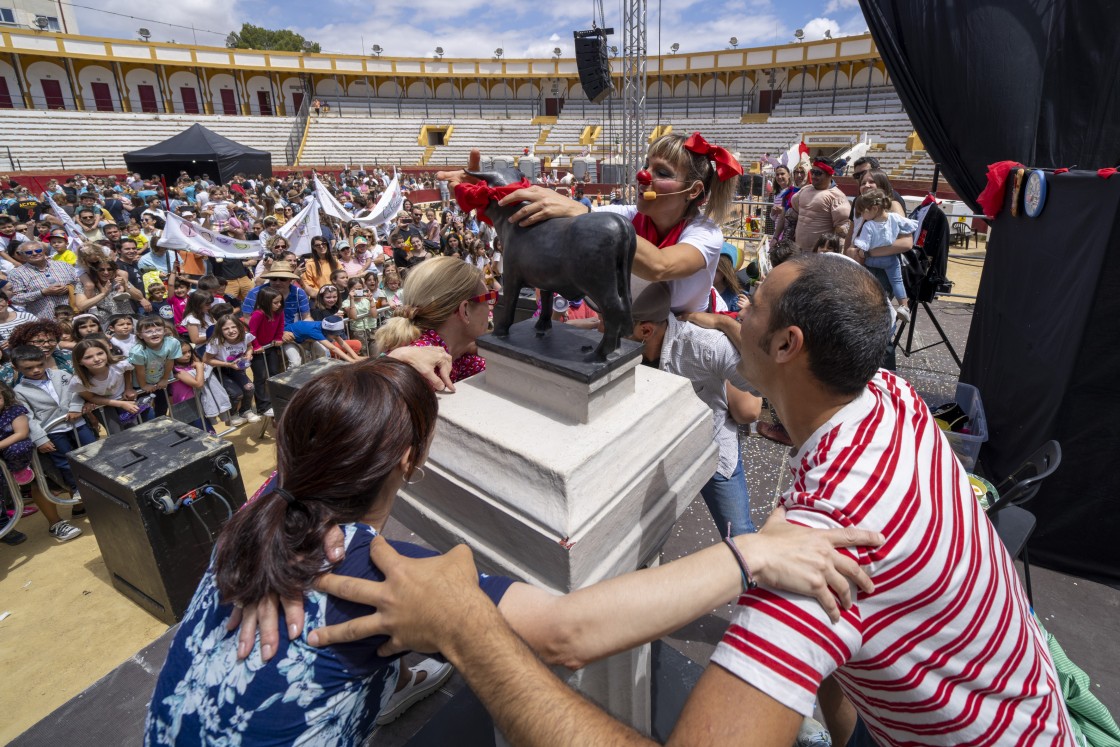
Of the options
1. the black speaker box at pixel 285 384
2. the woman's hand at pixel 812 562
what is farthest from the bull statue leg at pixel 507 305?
the black speaker box at pixel 285 384

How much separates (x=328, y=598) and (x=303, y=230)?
8.45 m

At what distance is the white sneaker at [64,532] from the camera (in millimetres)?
4055

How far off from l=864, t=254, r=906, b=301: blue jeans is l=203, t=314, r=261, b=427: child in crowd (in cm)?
600

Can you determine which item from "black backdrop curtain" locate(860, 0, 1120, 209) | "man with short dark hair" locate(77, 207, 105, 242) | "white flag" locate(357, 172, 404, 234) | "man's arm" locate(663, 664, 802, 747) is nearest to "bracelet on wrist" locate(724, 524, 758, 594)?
"man's arm" locate(663, 664, 802, 747)

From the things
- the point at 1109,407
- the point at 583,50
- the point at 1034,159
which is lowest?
the point at 1109,407

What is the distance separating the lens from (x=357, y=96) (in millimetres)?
43281

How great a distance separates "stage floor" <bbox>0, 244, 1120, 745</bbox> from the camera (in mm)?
2604

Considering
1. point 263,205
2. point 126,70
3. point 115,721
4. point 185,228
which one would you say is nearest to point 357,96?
point 126,70

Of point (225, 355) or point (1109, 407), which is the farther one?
point (225, 355)

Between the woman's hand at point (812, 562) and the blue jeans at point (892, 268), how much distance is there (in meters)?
5.35

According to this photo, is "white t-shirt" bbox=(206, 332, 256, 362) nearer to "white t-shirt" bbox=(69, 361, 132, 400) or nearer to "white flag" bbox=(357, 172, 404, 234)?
"white t-shirt" bbox=(69, 361, 132, 400)

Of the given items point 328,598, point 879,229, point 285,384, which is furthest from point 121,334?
point 879,229

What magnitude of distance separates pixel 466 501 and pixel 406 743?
93cm

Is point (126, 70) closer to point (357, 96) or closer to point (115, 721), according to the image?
point (357, 96)
